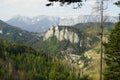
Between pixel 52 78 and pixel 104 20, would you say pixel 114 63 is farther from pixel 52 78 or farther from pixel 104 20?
pixel 52 78

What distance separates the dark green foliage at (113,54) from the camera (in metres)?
29.3

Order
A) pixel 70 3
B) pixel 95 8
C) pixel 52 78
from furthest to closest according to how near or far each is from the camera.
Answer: pixel 52 78
pixel 95 8
pixel 70 3

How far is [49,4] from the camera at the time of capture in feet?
37.9

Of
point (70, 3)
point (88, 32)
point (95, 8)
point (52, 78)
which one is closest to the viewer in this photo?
point (70, 3)

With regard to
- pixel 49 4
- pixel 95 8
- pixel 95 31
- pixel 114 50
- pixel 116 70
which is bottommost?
pixel 116 70

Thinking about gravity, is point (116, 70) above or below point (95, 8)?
below

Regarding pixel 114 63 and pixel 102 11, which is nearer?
pixel 102 11

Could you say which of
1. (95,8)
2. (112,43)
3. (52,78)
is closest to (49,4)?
(95,8)

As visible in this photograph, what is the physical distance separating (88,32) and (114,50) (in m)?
2.75

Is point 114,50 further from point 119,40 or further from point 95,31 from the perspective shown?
point 95,31

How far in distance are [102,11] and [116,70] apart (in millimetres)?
5829

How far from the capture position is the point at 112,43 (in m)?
29.4

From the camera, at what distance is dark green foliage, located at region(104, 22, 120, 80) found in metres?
29.3

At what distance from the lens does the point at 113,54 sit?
29578mm
